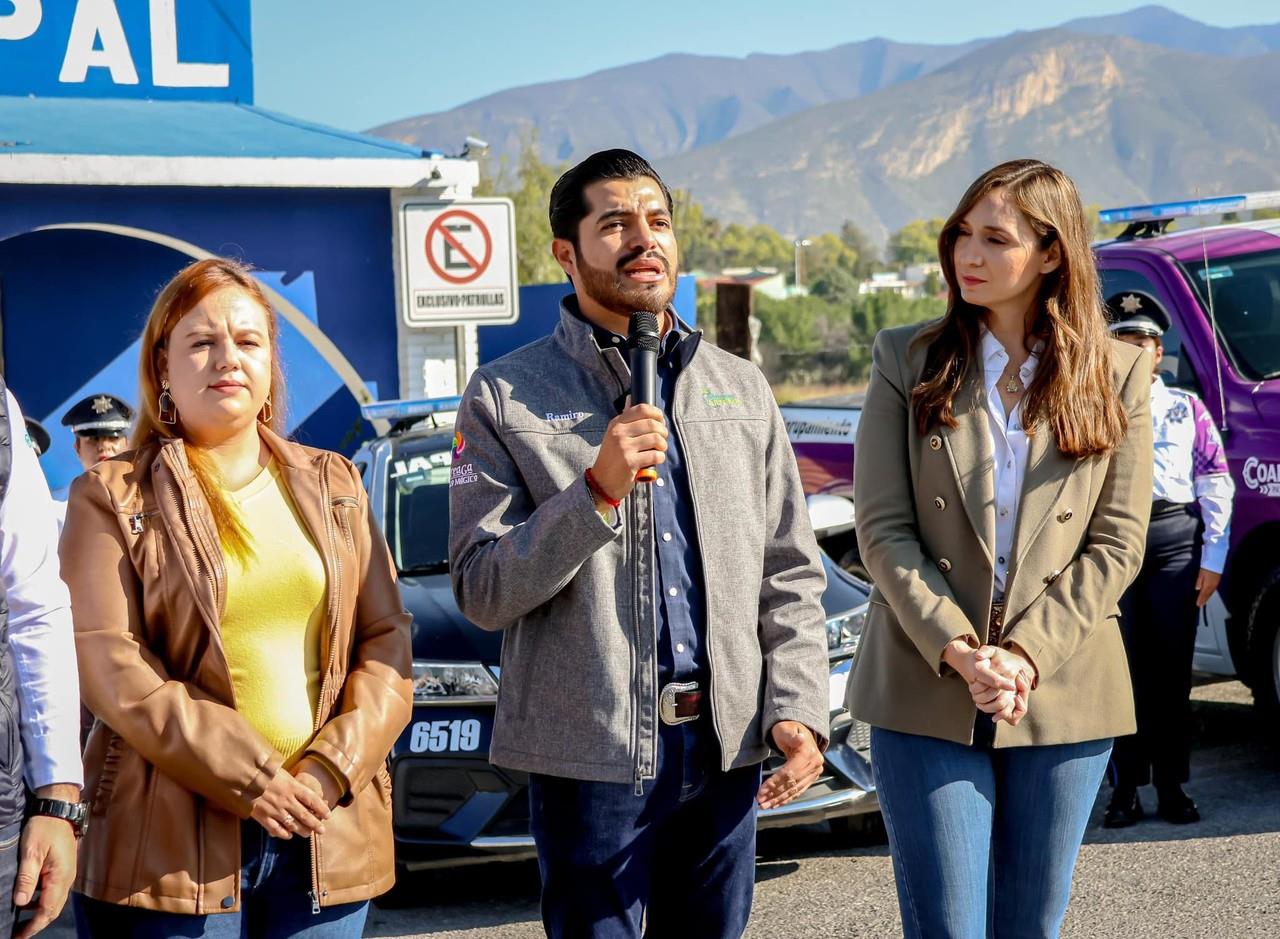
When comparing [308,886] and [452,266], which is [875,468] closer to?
[308,886]

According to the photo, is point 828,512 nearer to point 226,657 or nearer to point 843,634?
point 843,634

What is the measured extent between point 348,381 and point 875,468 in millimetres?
9127

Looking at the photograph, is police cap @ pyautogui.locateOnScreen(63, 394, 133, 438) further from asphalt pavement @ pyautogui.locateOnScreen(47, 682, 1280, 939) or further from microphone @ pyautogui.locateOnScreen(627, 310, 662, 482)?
microphone @ pyautogui.locateOnScreen(627, 310, 662, 482)

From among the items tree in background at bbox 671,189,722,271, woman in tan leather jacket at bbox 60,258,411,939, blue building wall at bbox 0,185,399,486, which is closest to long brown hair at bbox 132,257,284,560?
woman in tan leather jacket at bbox 60,258,411,939

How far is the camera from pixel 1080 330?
331cm

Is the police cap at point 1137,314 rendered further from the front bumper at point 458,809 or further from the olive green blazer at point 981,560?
the olive green blazer at point 981,560

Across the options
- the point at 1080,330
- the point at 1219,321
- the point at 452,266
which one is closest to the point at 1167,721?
the point at 1219,321

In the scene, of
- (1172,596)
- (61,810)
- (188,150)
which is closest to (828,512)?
(1172,596)

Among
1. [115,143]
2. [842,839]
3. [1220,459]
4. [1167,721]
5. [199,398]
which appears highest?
[115,143]

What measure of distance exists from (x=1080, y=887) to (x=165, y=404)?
3784 mm

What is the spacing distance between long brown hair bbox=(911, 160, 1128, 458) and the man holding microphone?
0.50 meters

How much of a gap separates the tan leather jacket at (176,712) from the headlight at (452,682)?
6.95 feet

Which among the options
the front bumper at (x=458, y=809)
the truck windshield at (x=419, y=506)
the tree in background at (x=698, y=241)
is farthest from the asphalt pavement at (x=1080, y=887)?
the tree in background at (x=698, y=241)

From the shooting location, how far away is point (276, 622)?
283cm
